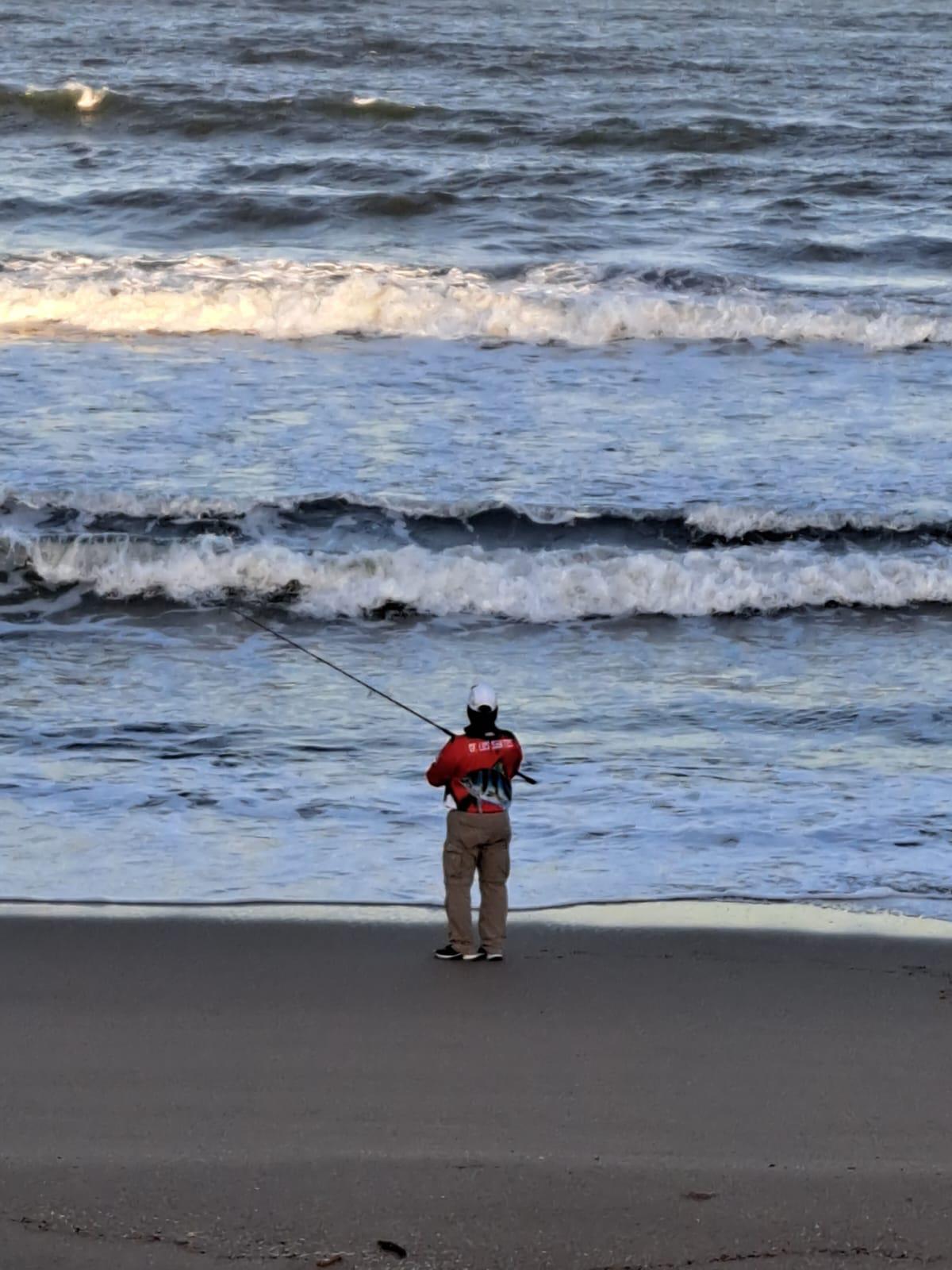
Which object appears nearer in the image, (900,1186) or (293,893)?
(900,1186)

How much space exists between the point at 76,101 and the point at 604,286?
13126 millimetres

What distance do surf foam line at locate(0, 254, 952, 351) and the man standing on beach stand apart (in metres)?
12.5

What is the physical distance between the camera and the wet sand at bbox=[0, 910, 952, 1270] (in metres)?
4.87

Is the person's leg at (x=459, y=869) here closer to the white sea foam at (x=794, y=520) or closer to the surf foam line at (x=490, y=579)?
the surf foam line at (x=490, y=579)

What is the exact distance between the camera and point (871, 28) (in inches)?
1542

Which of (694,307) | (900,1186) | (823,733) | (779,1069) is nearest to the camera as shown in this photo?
(900,1186)

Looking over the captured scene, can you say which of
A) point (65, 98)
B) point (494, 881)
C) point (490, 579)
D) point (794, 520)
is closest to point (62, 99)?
point (65, 98)

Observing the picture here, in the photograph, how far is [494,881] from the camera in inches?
266

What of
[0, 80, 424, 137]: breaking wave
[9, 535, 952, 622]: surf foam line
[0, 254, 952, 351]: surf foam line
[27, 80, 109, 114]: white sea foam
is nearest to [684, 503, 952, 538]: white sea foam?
[9, 535, 952, 622]: surf foam line

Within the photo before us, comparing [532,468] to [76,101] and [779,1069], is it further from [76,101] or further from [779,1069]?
[76,101]

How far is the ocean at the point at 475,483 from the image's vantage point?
8250 millimetres

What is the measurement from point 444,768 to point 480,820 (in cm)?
22

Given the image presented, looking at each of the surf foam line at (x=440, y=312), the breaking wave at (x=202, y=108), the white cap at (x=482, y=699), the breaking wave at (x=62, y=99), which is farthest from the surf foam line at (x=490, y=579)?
the breaking wave at (x=62, y=99)

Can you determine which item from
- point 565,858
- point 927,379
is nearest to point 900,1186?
point 565,858
